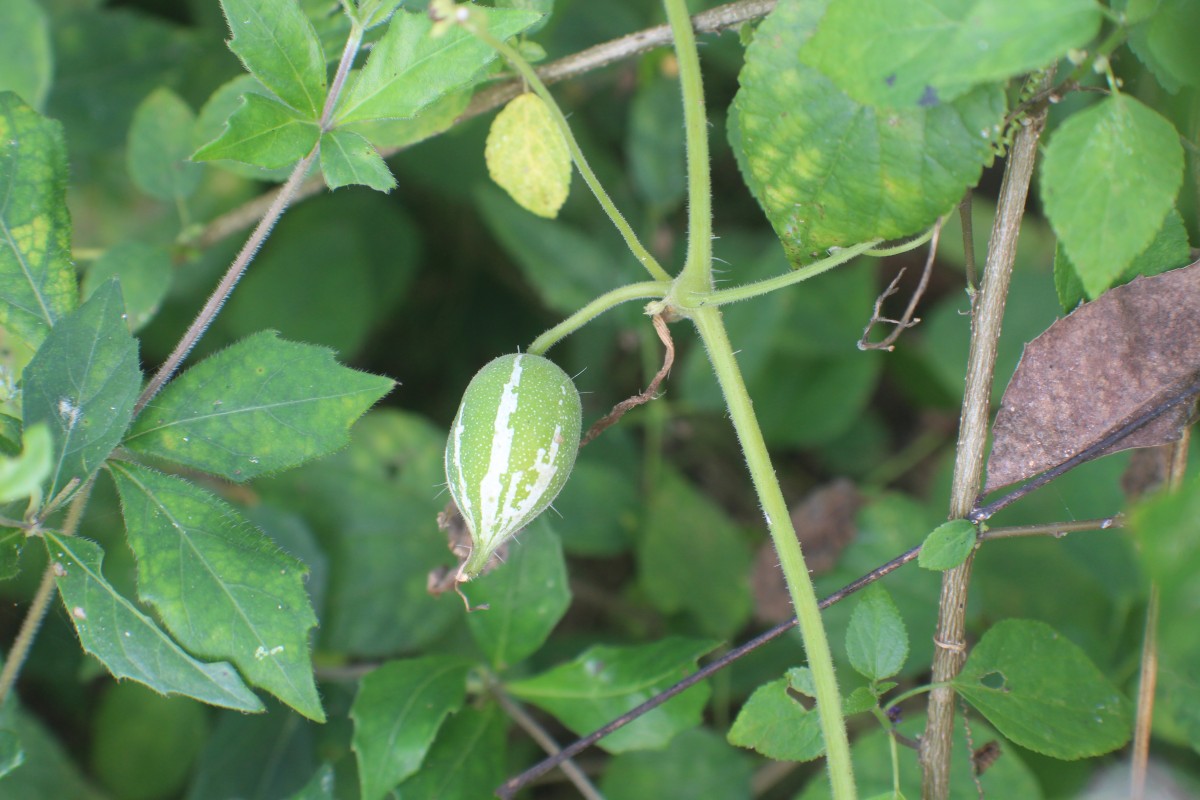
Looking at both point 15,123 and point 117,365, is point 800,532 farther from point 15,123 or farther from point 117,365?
point 15,123

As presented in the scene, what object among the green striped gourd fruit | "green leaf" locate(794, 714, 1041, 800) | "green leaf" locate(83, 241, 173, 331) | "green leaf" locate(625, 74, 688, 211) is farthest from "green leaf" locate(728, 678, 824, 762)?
"green leaf" locate(625, 74, 688, 211)

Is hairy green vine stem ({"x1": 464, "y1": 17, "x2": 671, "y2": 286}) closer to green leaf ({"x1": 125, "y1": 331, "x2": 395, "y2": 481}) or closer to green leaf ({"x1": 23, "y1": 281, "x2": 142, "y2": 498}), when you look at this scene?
green leaf ({"x1": 125, "y1": 331, "x2": 395, "y2": 481})

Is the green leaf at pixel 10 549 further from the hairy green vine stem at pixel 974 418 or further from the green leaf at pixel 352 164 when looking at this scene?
the hairy green vine stem at pixel 974 418

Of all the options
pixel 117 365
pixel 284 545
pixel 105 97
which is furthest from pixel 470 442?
pixel 105 97

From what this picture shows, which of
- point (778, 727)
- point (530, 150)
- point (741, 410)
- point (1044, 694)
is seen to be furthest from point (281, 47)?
point (1044, 694)

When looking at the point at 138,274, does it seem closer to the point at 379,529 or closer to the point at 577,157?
the point at 379,529
